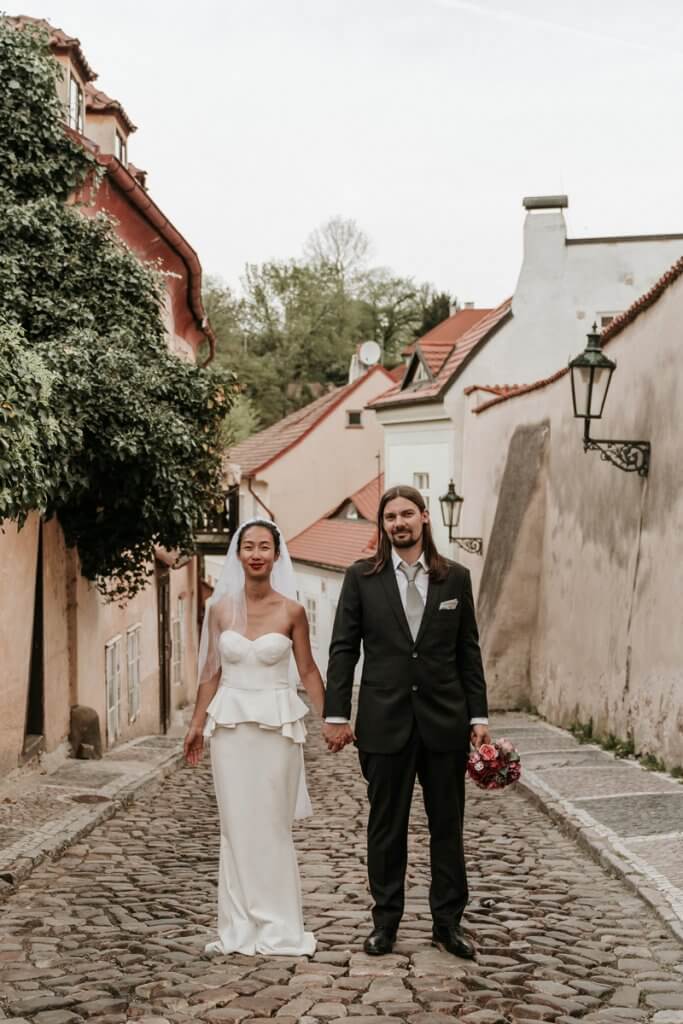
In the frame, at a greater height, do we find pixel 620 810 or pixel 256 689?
pixel 256 689

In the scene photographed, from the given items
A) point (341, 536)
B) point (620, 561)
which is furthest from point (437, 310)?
point (620, 561)

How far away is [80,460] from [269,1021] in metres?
8.62

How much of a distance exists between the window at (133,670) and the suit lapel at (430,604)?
13312mm

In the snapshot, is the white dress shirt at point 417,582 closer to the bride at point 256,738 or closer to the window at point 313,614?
the bride at point 256,738

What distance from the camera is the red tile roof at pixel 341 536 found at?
33.5 metres

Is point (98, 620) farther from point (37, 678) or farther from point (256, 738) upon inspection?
point (256, 738)

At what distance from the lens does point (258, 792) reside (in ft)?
19.8

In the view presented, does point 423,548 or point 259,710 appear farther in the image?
point 259,710

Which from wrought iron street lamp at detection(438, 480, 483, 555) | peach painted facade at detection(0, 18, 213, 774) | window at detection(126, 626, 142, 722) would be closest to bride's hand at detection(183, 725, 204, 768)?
peach painted facade at detection(0, 18, 213, 774)

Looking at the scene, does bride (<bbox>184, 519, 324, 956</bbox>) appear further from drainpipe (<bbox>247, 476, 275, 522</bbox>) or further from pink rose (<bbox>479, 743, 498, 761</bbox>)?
drainpipe (<bbox>247, 476, 275, 522</bbox>)

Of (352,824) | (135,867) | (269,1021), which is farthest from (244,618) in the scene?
(352,824)

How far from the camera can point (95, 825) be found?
32.4ft

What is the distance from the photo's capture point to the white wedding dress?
5.84 meters

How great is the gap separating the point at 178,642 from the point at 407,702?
19.6 m
